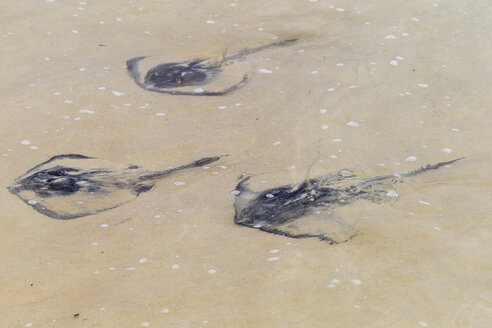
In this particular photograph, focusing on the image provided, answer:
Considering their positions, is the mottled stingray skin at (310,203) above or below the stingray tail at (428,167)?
above

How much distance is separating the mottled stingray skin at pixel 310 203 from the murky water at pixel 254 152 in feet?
0.25

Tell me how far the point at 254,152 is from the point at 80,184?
1.24 meters

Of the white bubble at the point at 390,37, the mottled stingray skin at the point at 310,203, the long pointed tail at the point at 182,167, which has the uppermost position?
the white bubble at the point at 390,37

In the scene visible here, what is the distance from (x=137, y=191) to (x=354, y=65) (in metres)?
2.59

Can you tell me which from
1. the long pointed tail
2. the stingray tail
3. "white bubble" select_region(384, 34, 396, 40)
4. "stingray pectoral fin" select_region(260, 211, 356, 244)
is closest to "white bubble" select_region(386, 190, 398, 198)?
the stingray tail

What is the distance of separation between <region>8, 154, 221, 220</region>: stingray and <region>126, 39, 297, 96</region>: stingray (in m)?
1.18

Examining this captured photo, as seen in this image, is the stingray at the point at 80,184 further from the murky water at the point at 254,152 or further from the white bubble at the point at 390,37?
the white bubble at the point at 390,37

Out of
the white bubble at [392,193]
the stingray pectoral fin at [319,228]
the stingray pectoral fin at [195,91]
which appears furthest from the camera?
the stingray pectoral fin at [195,91]

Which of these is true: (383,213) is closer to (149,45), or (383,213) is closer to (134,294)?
(134,294)

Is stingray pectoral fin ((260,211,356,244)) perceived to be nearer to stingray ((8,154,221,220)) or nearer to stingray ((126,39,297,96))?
stingray ((8,154,221,220))

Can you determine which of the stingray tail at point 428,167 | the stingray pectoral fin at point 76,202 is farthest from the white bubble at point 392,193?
the stingray pectoral fin at point 76,202

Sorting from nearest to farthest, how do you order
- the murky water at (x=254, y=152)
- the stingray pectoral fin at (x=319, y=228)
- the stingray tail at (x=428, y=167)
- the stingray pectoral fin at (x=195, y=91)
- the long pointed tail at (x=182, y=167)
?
the murky water at (x=254, y=152) < the stingray pectoral fin at (x=319, y=228) < the stingray tail at (x=428, y=167) < the long pointed tail at (x=182, y=167) < the stingray pectoral fin at (x=195, y=91)

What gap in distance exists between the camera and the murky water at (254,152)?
277 centimetres

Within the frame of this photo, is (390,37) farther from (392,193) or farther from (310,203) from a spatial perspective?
(310,203)
